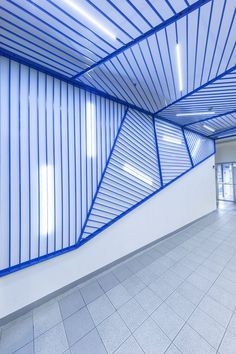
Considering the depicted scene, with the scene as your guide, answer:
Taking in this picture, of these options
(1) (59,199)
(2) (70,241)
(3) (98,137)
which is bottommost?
(2) (70,241)

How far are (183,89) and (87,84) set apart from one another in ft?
6.63

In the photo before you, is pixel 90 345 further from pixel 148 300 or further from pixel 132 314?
pixel 148 300

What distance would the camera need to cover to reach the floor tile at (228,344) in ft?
6.19

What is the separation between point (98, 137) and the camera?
11.4 ft

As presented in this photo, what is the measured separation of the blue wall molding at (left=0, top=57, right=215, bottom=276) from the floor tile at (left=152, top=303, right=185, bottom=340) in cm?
162

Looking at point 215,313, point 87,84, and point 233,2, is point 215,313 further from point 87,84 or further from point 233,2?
point 87,84

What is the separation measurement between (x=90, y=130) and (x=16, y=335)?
3.32 meters

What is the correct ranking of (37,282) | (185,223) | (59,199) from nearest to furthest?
1. (37,282)
2. (59,199)
3. (185,223)

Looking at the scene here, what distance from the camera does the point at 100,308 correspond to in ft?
8.42

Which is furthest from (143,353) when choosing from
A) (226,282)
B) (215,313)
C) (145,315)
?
(226,282)

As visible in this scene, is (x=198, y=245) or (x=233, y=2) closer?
(x=233, y=2)

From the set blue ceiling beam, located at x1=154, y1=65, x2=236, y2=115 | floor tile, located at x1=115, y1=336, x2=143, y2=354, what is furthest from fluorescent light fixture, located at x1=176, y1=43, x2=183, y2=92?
floor tile, located at x1=115, y1=336, x2=143, y2=354

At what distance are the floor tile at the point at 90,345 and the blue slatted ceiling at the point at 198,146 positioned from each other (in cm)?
624

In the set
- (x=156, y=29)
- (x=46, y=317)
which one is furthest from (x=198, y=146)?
(x=46, y=317)
